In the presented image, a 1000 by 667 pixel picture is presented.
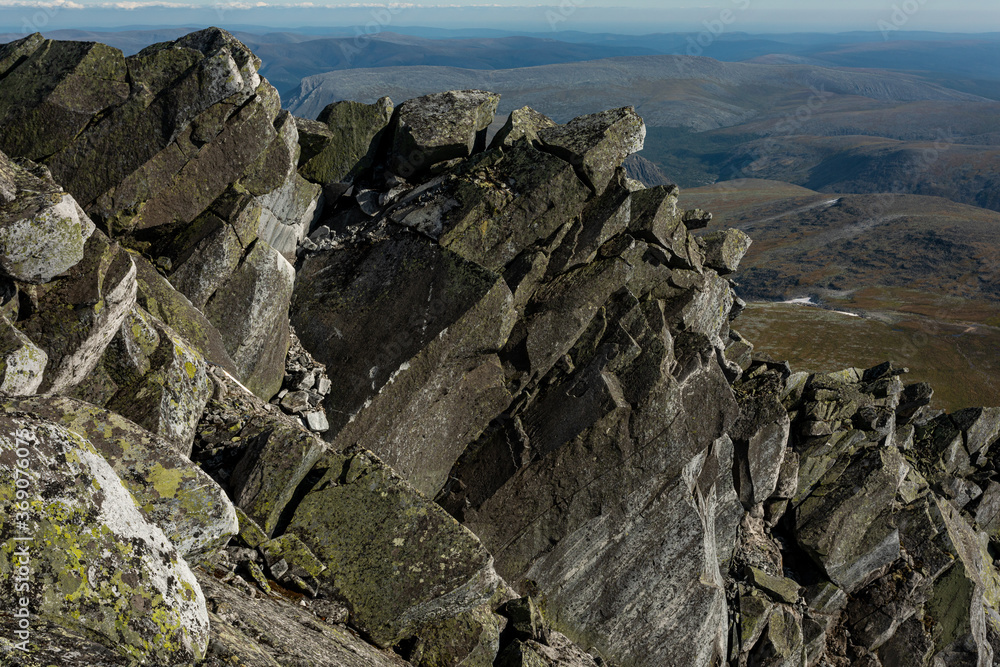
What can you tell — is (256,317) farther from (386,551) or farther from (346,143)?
(386,551)

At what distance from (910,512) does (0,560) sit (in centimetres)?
4534

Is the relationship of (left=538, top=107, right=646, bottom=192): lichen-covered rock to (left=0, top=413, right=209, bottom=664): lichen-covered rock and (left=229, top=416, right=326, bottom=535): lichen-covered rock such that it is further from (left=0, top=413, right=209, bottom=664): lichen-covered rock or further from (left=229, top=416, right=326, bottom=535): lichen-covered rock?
(left=0, top=413, right=209, bottom=664): lichen-covered rock

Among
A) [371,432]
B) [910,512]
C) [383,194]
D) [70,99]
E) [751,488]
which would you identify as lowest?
[910,512]

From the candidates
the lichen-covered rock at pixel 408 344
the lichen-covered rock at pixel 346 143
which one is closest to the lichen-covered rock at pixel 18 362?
the lichen-covered rock at pixel 408 344

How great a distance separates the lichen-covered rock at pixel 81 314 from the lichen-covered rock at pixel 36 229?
0.48 m

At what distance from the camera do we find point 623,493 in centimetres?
2848

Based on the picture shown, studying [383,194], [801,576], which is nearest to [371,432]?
[383,194]

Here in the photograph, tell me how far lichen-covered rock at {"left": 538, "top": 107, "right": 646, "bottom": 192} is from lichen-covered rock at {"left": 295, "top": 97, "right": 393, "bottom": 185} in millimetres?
8756

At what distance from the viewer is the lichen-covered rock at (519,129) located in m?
31.5

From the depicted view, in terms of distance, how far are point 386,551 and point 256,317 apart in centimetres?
1251

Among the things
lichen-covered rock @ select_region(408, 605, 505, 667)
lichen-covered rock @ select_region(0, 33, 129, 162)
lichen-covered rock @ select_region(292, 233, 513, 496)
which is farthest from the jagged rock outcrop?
lichen-covered rock @ select_region(408, 605, 505, 667)

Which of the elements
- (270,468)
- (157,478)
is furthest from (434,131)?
(157,478)

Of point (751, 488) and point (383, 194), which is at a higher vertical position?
point (383, 194)

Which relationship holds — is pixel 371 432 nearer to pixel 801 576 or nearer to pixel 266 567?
pixel 266 567
